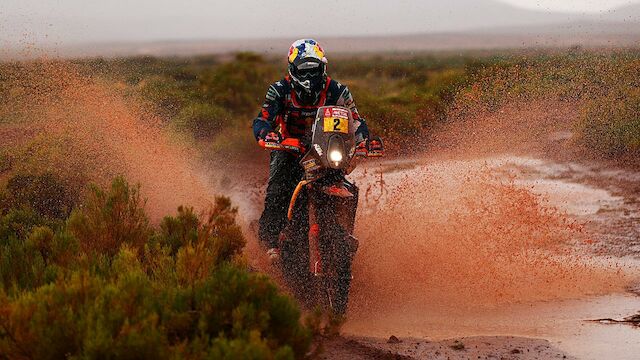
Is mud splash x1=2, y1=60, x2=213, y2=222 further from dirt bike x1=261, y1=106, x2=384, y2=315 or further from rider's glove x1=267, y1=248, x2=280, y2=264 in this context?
dirt bike x1=261, y1=106, x2=384, y2=315

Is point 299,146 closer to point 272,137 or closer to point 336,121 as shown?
point 272,137

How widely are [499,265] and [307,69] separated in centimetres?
313

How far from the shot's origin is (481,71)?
1273 inches

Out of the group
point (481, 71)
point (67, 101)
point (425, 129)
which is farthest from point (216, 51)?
point (67, 101)

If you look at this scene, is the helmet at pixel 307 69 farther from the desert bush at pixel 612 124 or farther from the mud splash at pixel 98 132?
the desert bush at pixel 612 124

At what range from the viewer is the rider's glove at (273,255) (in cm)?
776

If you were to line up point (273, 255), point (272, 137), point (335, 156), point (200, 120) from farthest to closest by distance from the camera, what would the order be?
point (200, 120) → point (273, 255) → point (272, 137) → point (335, 156)

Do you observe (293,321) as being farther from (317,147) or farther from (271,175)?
(271,175)

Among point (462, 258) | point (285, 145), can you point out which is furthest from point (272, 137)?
point (462, 258)

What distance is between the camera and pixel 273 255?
25.6 ft

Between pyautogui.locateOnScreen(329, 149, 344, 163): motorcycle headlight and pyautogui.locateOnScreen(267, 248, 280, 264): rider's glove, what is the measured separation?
1.37 meters

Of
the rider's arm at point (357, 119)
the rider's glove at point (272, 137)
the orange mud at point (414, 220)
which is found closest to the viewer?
the rider's glove at point (272, 137)

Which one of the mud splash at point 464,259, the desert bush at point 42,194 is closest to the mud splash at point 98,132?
the desert bush at point 42,194

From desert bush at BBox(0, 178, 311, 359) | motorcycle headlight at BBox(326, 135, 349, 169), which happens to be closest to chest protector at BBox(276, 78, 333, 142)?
motorcycle headlight at BBox(326, 135, 349, 169)
